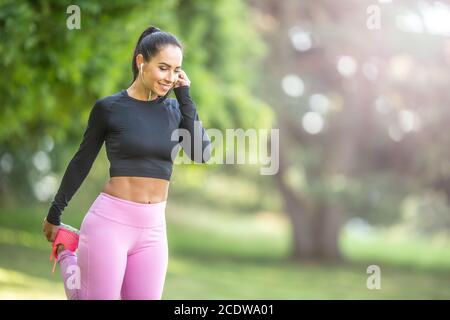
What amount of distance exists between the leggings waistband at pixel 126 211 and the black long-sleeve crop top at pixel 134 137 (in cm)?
12

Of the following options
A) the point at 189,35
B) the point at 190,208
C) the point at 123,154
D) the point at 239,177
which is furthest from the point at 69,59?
the point at 190,208

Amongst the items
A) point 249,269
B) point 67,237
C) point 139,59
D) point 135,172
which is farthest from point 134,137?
point 249,269

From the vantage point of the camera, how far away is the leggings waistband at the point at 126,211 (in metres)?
2.98

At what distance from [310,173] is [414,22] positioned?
4.46 meters

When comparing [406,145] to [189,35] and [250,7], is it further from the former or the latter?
[189,35]

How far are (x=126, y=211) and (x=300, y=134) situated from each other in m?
15.9

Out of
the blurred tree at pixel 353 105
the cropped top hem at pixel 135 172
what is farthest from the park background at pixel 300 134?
the cropped top hem at pixel 135 172

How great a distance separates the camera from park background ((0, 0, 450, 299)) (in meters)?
11.4

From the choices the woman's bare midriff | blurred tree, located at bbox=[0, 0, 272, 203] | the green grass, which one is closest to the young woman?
the woman's bare midriff

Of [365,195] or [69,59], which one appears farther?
[365,195]

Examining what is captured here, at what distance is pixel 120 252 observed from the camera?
2965 mm

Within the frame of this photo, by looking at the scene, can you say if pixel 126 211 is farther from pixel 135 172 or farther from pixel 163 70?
pixel 163 70

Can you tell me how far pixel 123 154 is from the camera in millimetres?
2986

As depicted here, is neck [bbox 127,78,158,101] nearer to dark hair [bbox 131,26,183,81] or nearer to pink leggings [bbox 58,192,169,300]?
dark hair [bbox 131,26,183,81]
